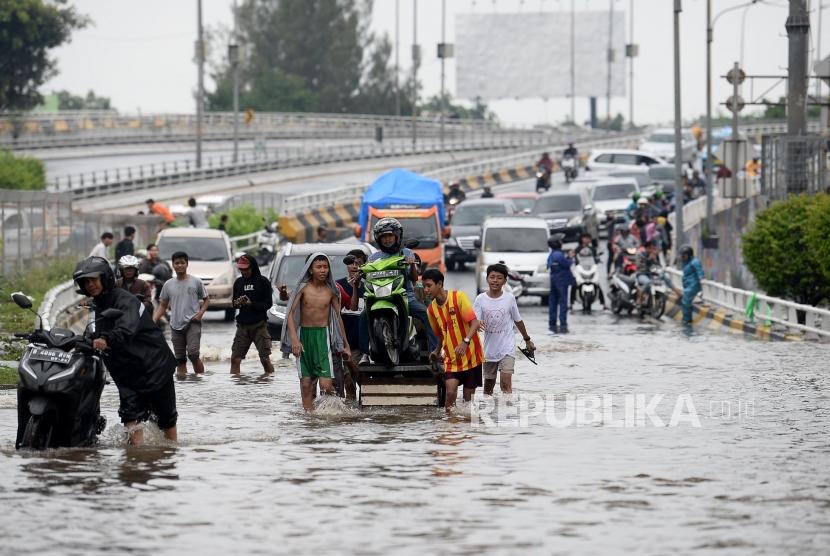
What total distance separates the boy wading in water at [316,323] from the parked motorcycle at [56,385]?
3322 millimetres

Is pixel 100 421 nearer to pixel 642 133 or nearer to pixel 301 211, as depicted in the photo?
pixel 301 211

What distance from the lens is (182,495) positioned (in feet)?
40.7

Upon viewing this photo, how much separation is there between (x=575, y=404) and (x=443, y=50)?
309ft

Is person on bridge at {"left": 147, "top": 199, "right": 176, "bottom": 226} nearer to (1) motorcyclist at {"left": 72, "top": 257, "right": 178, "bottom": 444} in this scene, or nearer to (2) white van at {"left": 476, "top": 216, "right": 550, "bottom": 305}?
(2) white van at {"left": 476, "top": 216, "right": 550, "bottom": 305}

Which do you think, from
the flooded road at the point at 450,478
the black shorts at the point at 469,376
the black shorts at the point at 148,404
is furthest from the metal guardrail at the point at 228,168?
the black shorts at the point at 148,404

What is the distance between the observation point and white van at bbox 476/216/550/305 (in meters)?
36.0

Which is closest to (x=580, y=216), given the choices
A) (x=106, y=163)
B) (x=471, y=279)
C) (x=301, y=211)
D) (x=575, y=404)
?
(x=471, y=279)

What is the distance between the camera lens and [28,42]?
96.9 m

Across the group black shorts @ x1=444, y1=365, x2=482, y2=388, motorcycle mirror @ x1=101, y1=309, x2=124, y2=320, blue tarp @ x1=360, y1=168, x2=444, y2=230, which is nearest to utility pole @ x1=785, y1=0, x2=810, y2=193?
blue tarp @ x1=360, y1=168, x2=444, y2=230

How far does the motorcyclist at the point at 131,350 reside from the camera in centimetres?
1320

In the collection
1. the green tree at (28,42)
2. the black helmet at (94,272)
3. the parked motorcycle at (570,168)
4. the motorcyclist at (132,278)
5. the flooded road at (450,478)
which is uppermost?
the green tree at (28,42)

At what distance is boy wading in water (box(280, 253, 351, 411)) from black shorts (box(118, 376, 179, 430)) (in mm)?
2663

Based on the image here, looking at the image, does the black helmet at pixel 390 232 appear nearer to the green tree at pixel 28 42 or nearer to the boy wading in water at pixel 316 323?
the boy wading in water at pixel 316 323

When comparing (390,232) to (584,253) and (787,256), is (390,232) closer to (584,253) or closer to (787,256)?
(787,256)
